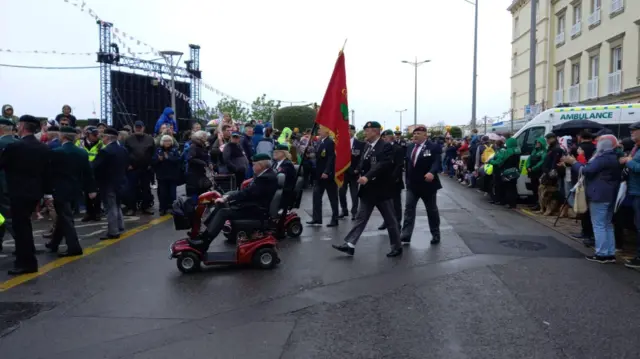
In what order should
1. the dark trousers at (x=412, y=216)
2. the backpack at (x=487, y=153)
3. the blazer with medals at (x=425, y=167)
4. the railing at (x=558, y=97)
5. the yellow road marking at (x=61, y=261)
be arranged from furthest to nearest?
the railing at (x=558, y=97), the backpack at (x=487, y=153), the dark trousers at (x=412, y=216), the blazer with medals at (x=425, y=167), the yellow road marking at (x=61, y=261)

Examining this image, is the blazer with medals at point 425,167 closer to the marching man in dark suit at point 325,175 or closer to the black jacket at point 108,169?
the marching man in dark suit at point 325,175

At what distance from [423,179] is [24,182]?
5616 mm

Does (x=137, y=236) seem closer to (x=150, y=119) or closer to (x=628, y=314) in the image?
(x=628, y=314)

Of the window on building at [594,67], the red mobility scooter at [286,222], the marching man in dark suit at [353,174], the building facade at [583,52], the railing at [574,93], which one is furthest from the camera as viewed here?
the railing at [574,93]

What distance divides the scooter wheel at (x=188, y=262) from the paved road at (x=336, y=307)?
0.13 m

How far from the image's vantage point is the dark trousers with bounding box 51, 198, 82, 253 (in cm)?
788

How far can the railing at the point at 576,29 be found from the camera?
111 feet

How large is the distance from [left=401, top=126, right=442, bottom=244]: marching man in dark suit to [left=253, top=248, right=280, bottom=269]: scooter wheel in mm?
2622

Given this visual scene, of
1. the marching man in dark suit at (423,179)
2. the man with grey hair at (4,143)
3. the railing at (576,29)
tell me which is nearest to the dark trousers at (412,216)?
the marching man in dark suit at (423,179)

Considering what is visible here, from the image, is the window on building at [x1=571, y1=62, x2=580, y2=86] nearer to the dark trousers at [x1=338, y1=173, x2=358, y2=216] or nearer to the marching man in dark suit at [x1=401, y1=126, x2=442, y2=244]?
the dark trousers at [x1=338, y1=173, x2=358, y2=216]

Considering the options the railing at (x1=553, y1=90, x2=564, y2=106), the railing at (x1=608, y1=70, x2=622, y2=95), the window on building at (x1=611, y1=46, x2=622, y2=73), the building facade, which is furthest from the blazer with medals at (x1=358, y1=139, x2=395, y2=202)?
the railing at (x1=553, y1=90, x2=564, y2=106)

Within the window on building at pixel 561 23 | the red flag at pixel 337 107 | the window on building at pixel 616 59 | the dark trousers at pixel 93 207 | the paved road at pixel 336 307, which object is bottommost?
the paved road at pixel 336 307

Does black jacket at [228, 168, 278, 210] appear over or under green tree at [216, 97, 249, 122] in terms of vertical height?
under

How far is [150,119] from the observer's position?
107ft
